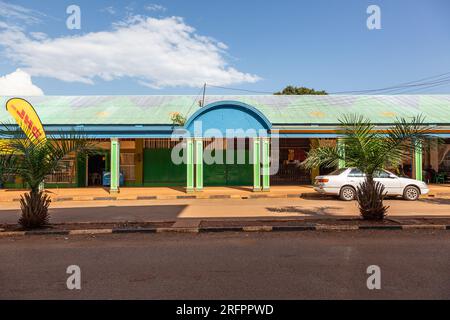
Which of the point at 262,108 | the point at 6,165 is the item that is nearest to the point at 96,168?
the point at 262,108

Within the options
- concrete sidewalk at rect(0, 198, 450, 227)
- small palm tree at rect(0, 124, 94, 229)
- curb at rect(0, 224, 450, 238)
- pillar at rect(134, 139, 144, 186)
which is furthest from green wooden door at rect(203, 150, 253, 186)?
curb at rect(0, 224, 450, 238)

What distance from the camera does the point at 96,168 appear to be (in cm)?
2347

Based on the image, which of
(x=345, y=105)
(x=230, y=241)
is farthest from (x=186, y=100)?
(x=230, y=241)

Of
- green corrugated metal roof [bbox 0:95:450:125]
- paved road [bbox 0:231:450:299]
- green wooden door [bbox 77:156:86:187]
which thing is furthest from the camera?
green wooden door [bbox 77:156:86:187]

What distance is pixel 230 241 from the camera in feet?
26.6

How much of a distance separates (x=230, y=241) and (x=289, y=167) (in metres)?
16.1

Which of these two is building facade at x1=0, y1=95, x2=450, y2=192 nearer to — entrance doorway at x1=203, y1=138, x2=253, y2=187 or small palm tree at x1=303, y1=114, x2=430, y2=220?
entrance doorway at x1=203, y1=138, x2=253, y2=187

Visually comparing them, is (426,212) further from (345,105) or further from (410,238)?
(345,105)

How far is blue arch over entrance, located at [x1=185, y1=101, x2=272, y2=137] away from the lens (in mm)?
19109

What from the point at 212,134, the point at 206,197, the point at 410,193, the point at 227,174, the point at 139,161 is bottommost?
the point at 206,197

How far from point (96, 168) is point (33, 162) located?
47.3 ft

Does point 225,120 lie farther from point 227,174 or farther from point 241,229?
point 241,229

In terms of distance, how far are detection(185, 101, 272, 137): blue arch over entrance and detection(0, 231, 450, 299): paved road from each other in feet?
35.7

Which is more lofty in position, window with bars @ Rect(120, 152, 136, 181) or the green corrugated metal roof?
the green corrugated metal roof
